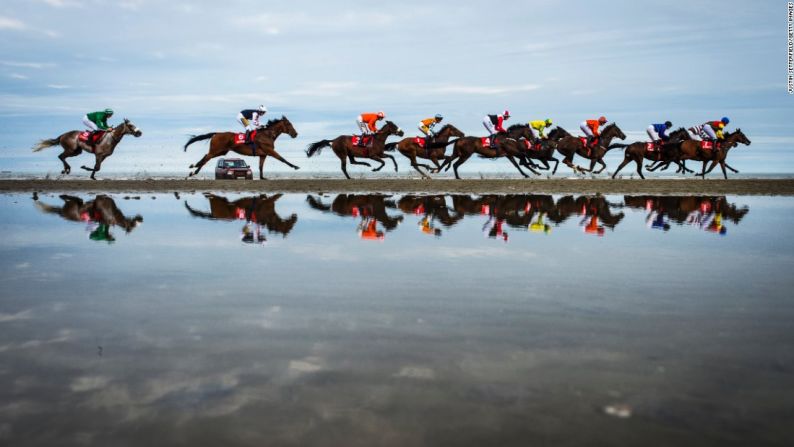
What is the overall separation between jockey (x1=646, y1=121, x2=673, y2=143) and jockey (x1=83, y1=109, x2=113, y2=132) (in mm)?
25353

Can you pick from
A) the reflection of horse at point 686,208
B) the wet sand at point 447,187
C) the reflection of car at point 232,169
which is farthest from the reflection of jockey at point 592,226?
the reflection of car at point 232,169

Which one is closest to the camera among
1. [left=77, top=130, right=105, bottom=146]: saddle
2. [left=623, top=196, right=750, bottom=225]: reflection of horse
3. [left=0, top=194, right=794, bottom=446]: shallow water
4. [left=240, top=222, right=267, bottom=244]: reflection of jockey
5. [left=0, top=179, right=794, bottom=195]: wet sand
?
[left=0, top=194, right=794, bottom=446]: shallow water

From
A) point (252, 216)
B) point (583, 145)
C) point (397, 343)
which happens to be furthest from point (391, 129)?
point (397, 343)

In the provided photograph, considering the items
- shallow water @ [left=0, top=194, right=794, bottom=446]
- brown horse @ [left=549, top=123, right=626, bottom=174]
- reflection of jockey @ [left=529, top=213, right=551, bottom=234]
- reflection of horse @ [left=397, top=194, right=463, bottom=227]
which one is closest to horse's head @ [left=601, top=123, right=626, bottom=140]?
brown horse @ [left=549, top=123, right=626, bottom=174]

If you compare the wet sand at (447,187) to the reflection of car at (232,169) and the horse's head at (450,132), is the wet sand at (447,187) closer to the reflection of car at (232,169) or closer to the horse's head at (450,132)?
the horse's head at (450,132)

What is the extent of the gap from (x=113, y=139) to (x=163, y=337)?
30026mm

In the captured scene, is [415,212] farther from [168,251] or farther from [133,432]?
[133,432]

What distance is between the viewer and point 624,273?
8.29 m

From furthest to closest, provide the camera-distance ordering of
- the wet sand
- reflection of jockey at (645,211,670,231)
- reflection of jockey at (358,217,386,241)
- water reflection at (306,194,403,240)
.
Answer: the wet sand
reflection of jockey at (645,211,670,231)
water reflection at (306,194,403,240)
reflection of jockey at (358,217,386,241)

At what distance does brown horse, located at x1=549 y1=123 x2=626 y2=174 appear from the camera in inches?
1422

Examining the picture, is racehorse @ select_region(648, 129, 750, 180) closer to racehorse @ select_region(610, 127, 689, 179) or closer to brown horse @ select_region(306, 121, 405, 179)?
racehorse @ select_region(610, 127, 689, 179)

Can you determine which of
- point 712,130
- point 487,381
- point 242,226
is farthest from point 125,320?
point 712,130

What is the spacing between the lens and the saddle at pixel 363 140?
3306cm

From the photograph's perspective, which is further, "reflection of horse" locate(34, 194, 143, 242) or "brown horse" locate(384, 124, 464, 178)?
"brown horse" locate(384, 124, 464, 178)
